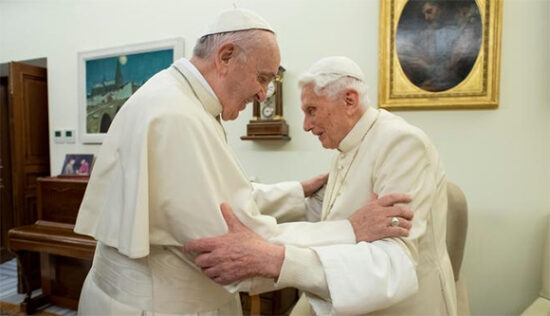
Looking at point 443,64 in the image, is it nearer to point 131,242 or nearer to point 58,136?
point 131,242

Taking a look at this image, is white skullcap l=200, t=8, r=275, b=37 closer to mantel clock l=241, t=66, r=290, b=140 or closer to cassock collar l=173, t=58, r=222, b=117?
cassock collar l=173, t=58, r=222, b=117

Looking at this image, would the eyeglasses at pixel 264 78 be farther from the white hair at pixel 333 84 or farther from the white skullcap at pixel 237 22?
the white hair at pixel 333 84

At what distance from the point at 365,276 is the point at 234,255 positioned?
374mm

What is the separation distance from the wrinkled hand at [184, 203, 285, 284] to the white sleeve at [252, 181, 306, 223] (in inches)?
26.7

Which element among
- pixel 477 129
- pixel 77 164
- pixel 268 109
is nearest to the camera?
pixel 477 129

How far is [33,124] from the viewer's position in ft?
13.4

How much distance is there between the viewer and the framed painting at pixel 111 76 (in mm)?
3463

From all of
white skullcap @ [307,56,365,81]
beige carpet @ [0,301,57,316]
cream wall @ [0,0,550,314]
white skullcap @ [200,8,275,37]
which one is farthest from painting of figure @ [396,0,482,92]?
beige carpet @ [0,301,57,316]

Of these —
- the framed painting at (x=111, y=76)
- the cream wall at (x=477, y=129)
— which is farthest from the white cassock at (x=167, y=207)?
the framed painting at (x=111, y=76)

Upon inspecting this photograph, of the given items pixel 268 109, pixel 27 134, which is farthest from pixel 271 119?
pixel 27 134

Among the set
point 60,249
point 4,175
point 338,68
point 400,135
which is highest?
point 338,68

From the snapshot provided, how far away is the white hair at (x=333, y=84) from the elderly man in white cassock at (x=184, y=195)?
304 mm

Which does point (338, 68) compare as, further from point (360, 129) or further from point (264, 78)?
point (264, 78)

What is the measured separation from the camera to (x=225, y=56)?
1030 millimetres
